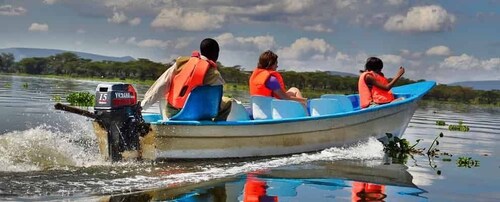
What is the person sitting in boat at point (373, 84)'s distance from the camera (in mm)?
14305

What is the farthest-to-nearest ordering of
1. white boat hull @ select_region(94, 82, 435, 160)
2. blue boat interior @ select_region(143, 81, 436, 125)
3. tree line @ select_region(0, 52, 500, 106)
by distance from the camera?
tree line @ select_region(0, 52, 500, 106) < blue boat interior @ select_region(143, 81, 436, 125) < white boat hull @ select_region(94, 82, 435, 160)

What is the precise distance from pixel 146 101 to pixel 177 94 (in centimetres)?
52

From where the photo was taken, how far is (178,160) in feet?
35.6

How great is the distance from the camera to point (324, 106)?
13.8 m

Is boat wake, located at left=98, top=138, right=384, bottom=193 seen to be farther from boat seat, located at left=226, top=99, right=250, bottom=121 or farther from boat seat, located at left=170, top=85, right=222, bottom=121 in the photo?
boat seat, located at left=226, top=99, right=250, bottom=121

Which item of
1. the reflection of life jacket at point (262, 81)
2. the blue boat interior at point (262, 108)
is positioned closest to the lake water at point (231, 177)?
the blue boat interior at point (262, 108)

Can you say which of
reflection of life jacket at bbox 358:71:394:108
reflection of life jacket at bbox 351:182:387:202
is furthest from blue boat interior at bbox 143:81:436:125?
reflection of life jacket at bbox 351:182:387:202

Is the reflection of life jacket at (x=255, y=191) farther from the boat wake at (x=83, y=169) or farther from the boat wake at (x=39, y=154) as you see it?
the boat wake at (x=39, y=154)

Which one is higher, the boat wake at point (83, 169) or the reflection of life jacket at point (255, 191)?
the boat wake at point (83, 169)

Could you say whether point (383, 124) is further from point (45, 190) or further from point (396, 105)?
point (45, 190)

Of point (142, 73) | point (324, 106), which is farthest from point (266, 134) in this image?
point (142, 73)

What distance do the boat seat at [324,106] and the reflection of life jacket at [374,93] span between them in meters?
0.81

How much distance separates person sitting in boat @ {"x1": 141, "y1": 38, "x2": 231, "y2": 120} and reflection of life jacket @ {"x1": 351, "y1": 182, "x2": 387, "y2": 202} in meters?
3.04

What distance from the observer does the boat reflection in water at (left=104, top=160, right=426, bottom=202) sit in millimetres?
7773
